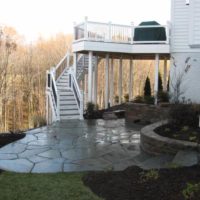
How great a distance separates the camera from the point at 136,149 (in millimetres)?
8578

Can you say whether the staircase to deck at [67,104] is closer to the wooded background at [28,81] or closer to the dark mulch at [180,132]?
the dark mulch at [180,132]

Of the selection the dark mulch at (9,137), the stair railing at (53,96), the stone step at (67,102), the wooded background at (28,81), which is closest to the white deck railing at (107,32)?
the stair railing at (53,96)

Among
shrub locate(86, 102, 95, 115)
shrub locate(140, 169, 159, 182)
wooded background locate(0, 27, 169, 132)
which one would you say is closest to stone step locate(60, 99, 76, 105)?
shrub locate(86, 102, 95, 115)

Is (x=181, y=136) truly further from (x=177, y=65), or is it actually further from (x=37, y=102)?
(x=37, y=102)

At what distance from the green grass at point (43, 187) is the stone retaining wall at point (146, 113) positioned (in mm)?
7184

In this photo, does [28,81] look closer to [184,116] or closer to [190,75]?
[190,75]

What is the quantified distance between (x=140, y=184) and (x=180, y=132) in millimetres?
3236

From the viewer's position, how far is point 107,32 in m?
15.4

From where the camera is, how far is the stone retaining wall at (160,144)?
693cm

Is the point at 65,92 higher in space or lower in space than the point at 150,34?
lower

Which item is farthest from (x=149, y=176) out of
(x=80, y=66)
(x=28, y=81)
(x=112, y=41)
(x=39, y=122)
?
(x=28, y=81)

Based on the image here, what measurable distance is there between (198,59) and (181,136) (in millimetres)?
6895

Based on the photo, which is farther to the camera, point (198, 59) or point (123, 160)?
point (198, 59)

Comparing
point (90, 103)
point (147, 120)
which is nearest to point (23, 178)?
point (147, 120)
